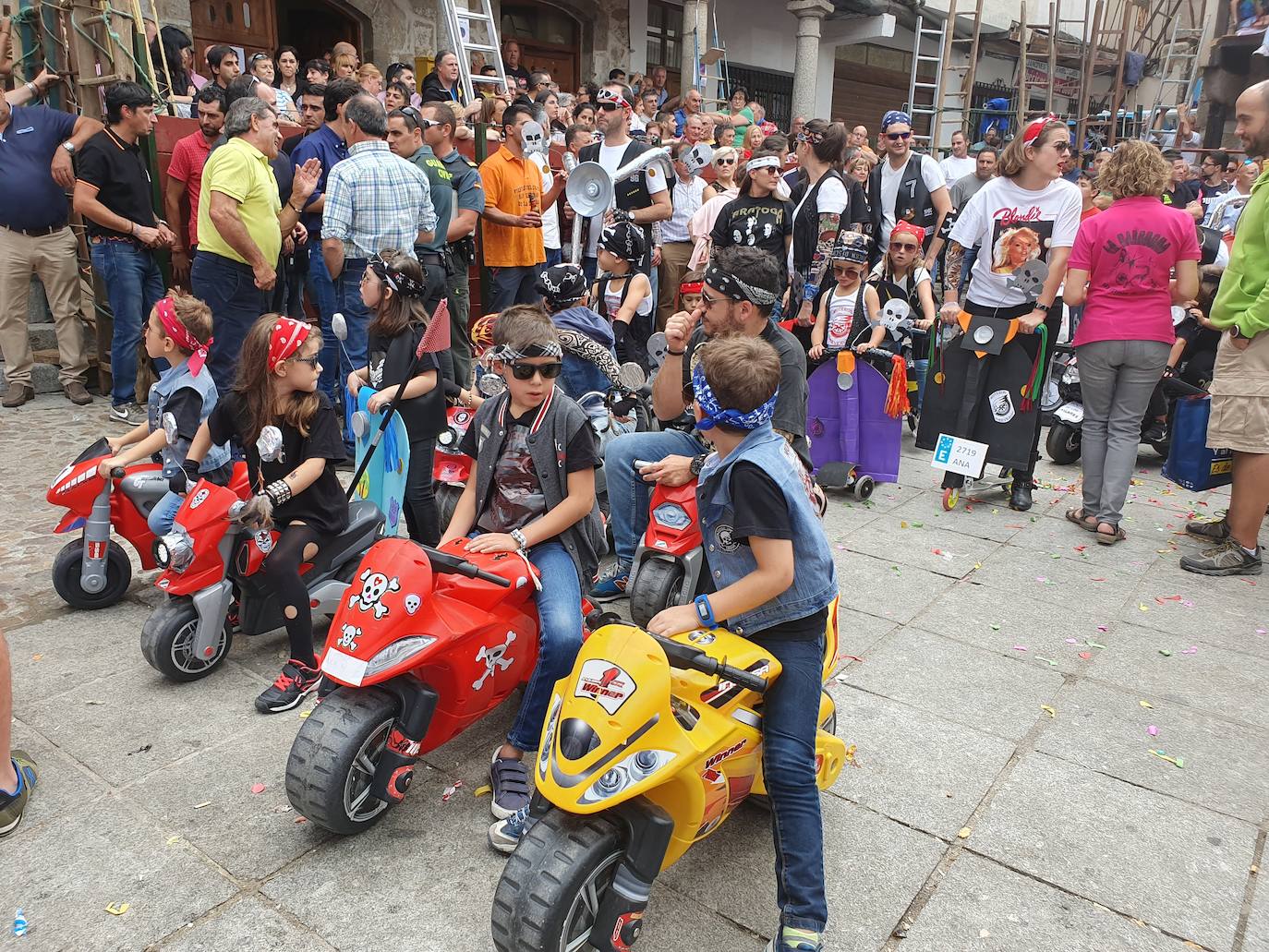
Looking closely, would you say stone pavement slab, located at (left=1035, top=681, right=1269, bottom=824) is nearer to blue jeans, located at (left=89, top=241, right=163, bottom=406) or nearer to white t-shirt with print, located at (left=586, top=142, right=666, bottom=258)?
white t-shirt with print, located at (left=586, top=142, right=666, bottom=258)

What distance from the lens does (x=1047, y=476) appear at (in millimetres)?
7395

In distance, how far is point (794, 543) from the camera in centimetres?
272

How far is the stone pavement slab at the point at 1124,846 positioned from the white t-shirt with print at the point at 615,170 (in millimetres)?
5543

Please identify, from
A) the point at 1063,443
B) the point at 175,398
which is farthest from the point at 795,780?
the point at 1063,443

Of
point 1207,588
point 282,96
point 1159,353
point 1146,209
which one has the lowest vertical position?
point 1207,588

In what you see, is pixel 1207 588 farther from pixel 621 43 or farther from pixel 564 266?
pixel 621 43

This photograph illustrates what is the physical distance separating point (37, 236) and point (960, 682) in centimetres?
764

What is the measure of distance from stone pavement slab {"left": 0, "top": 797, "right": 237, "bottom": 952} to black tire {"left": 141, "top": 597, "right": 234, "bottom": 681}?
77 centimetres

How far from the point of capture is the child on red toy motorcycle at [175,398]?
14.1ft

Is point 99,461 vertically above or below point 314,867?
above

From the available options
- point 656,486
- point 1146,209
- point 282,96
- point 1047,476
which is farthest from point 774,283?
point 282,96

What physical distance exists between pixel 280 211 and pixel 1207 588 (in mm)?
6569

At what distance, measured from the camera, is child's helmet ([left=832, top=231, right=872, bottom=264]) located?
653 cm

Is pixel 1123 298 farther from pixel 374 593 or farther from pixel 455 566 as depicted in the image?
pixel 374 593
